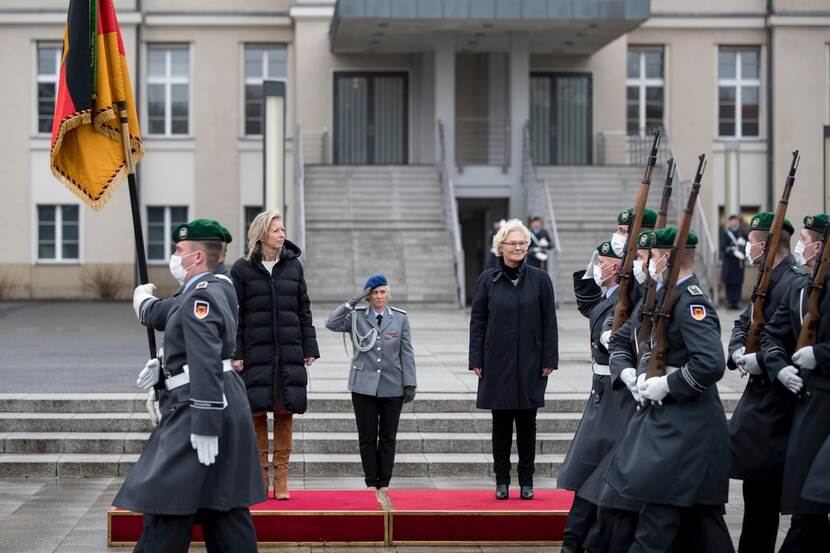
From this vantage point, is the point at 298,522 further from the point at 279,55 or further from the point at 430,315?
the point at 279,55

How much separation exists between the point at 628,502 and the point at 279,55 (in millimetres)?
30990

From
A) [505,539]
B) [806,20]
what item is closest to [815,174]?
[806,20]

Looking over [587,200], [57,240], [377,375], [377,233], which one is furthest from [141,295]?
[57,240]

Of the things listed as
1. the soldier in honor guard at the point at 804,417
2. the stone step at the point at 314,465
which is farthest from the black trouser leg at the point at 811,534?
the stone step at the point at 314,465

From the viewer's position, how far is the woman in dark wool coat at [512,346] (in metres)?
10.1

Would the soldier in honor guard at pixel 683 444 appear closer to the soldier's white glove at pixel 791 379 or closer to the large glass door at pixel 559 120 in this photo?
the soldier's white glove at pixel 791 379

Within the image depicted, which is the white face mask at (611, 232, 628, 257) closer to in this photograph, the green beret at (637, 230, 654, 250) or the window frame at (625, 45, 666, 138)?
the green beret at (637, 230, 654, 250)

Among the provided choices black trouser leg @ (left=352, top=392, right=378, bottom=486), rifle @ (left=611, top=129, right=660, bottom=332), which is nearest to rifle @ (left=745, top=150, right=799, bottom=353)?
rifle @ (left=611, top=129, right=660, bottom=332)

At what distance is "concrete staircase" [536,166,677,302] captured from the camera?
103 ft

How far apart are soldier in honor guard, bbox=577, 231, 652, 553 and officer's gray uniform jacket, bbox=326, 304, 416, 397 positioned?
306cm

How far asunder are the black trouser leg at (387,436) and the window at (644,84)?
27887mm

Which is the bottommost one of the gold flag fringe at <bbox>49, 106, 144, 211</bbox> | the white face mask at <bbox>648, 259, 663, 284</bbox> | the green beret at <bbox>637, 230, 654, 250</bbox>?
the white face mask at <bbox>648, 259, 663, 284</bbox>

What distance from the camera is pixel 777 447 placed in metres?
7.84

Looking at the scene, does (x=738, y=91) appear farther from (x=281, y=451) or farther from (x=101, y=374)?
(x=281, y=451)
